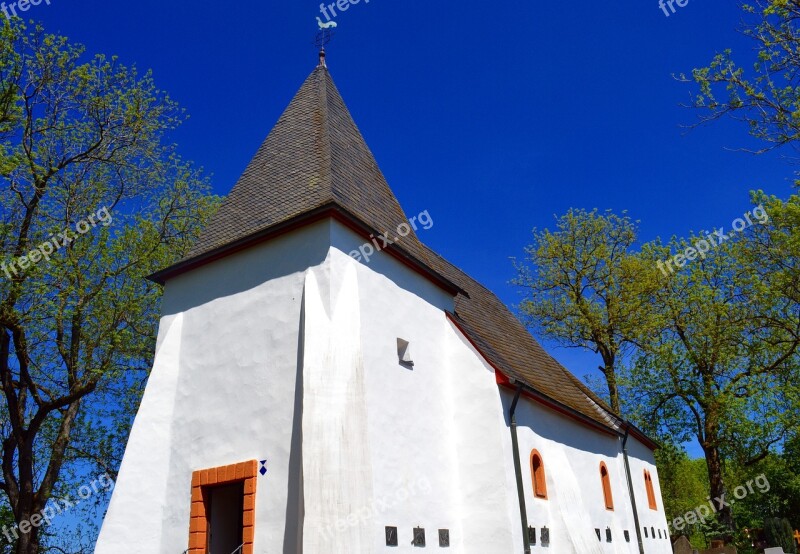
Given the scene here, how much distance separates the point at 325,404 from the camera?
984 cm

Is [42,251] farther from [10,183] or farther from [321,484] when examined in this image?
[321,484]

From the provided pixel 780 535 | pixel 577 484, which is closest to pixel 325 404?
pixel 577 484

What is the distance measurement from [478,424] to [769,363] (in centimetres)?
1855

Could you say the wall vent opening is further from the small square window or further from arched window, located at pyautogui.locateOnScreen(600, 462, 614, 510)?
arched window, located at pyautogui.locateOnScreen(600, 462, 614, 510)

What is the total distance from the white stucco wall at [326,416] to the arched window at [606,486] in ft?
11.8

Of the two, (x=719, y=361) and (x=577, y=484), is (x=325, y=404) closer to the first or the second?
(x=577, y=484)

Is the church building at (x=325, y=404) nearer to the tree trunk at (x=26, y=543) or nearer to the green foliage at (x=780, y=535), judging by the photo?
the tree trunk at (x=26, y=543)

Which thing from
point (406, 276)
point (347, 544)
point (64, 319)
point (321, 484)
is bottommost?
point (347, 544)

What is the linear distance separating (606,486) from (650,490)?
5.05 m

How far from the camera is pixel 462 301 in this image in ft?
56.8

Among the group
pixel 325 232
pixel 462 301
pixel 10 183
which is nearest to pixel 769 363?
pixel 462 301

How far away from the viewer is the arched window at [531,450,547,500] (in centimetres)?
1319

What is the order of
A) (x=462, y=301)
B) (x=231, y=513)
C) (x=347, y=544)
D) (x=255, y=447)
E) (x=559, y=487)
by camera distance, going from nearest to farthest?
1. (x=347, y=544)
2. (x=255, y=447)
3. (x=231, y=513)
4. (x=559, y=487)
5. (x=462, y=301)

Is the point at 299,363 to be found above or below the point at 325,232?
below
